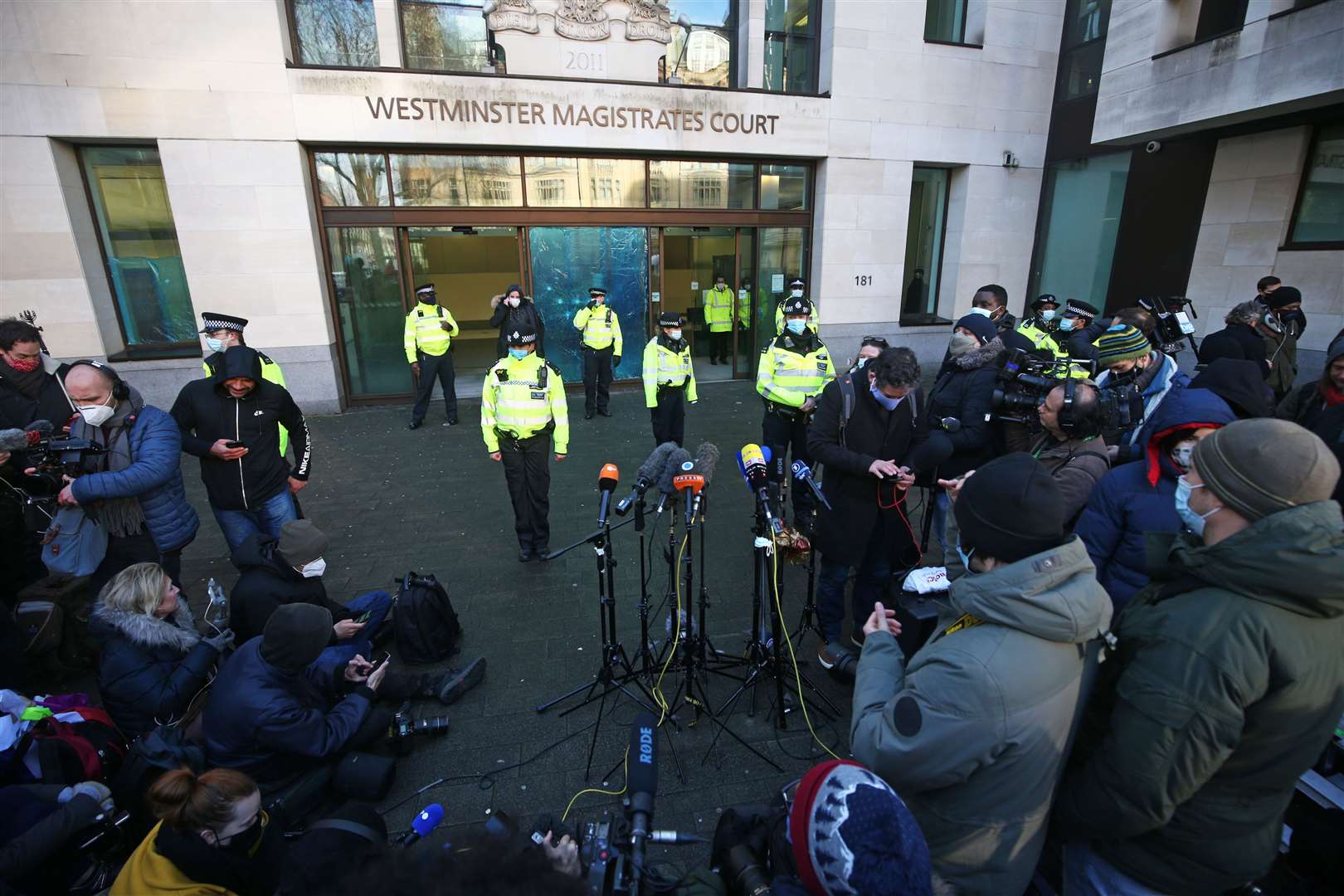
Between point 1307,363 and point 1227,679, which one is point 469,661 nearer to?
point 1227,679

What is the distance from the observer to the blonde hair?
3096 mm

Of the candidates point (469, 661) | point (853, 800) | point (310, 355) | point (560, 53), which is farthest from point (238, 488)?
point (560, 53)

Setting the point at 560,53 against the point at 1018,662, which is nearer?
the point at 1018,662

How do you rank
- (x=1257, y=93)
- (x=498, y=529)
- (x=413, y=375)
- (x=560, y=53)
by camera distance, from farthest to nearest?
(x=413, y=375), (x=560, y=53), (x=1257, y=93), (x=498, y=529)

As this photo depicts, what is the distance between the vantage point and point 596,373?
33.3ft

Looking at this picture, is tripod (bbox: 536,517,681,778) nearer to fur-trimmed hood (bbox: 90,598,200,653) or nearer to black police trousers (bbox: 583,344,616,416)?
fur-trimmed hood (bbox: 90,598,200,653)

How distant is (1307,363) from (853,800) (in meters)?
10.9

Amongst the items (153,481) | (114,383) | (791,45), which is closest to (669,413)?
(153,481)

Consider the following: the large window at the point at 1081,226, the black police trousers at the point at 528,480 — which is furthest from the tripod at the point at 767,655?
the large window at the point at 1081,226

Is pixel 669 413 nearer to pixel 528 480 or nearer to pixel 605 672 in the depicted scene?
pixel 528 480

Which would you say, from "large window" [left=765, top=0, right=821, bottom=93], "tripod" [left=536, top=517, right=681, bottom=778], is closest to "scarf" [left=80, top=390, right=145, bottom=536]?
"tripod" [left=536, top=517, right=681, bottom=778]

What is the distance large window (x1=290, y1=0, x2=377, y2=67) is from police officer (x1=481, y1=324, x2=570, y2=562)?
7593 mm

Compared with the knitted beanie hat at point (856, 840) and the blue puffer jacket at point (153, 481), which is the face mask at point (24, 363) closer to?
the blue puffer jacket at point (153, 481)

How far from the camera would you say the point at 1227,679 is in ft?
5.03
